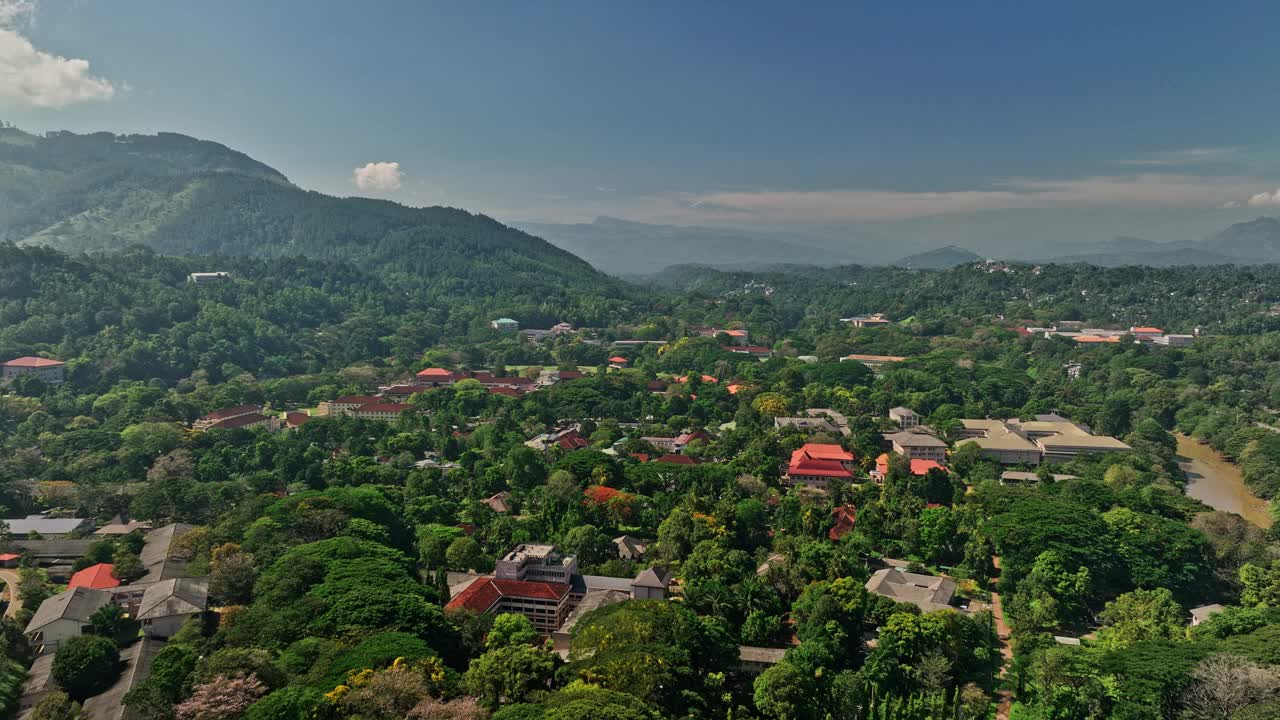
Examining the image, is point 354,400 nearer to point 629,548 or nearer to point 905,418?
point 629,548

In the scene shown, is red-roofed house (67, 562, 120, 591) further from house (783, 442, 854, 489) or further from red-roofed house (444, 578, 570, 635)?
house (783, 442, 854, 489)

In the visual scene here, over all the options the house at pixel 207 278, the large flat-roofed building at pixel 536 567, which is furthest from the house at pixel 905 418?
the house at pixel 207 278

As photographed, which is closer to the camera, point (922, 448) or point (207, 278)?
point (922, 448)

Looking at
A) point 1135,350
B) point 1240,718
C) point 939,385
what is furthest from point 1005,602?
point 1135,350

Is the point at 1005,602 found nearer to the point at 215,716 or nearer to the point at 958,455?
the point at 958,455

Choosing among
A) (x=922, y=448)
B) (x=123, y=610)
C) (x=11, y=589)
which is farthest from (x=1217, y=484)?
(x=11, y=589)
